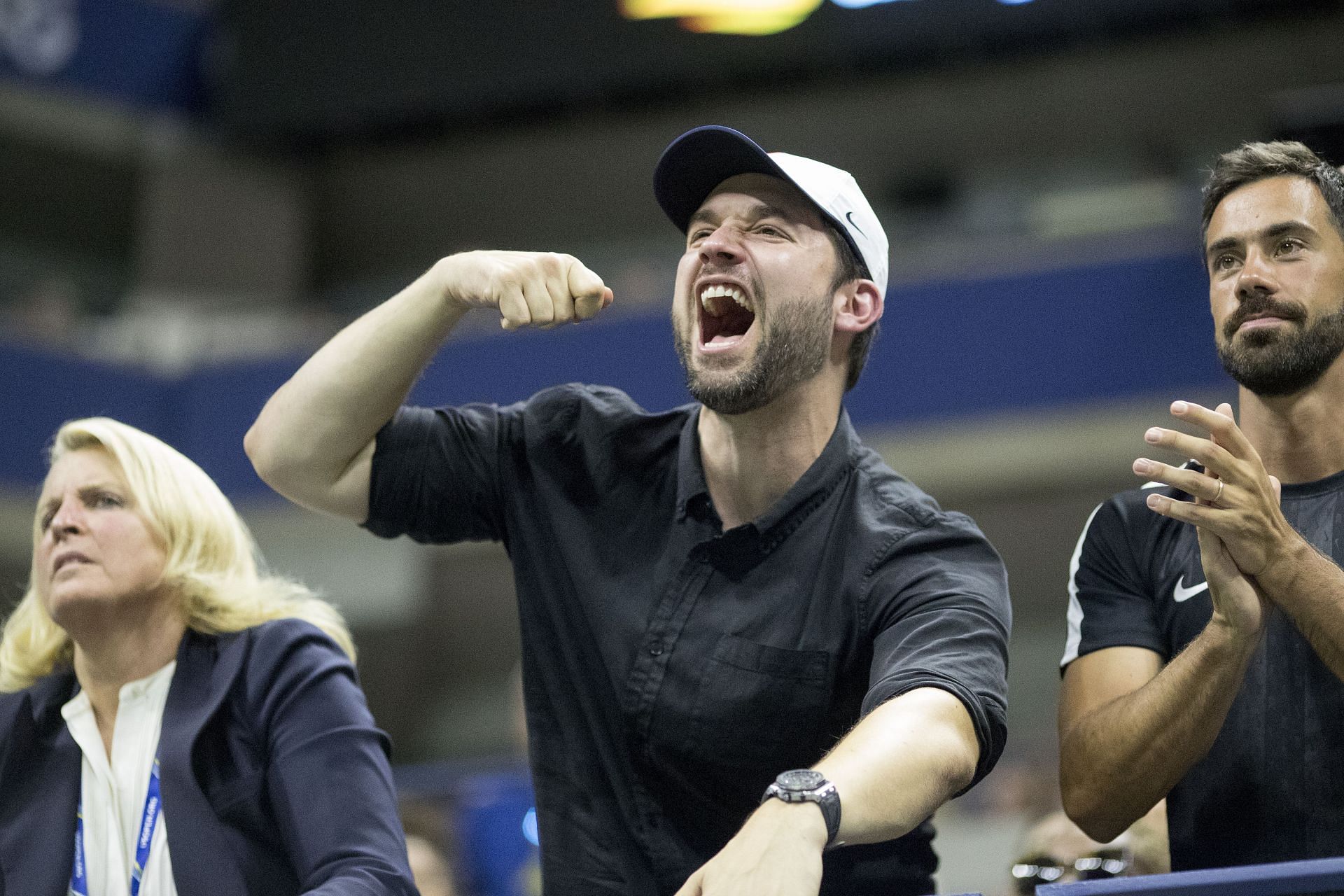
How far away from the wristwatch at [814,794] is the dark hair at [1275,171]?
133 centimetres

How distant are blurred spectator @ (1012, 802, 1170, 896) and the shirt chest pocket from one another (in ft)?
2.06

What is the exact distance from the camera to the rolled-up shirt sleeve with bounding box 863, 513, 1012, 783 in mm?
1977

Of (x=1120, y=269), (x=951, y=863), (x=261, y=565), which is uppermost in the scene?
(x=1120, y=269)


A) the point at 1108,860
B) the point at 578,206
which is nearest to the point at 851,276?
the point at 1108,860

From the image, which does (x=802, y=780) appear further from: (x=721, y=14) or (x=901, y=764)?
(x=721, y=14)

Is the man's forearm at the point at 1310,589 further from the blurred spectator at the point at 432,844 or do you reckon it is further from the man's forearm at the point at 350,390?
the blurred spectator at the point at 432,844

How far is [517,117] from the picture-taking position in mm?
11188

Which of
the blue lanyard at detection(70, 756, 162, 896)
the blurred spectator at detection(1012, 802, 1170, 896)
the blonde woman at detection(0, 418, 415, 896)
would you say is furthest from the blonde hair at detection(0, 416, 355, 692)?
the blurred spectator at detection(1012, 802, 1170, 896)

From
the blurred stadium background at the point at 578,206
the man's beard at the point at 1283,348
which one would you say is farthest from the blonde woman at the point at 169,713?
the blurred stadium background at the point at 578,206

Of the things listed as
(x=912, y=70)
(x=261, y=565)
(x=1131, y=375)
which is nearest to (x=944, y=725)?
(x=261, y=565)

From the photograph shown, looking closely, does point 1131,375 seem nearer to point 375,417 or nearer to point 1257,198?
point 1257,198

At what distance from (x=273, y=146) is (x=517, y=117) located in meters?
1.79

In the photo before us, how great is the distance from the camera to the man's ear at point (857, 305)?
8.33 ft

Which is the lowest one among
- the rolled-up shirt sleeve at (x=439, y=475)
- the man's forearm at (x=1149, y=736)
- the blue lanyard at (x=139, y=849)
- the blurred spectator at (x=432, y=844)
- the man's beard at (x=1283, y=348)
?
the blurred spectator at (x=432, y=844)
